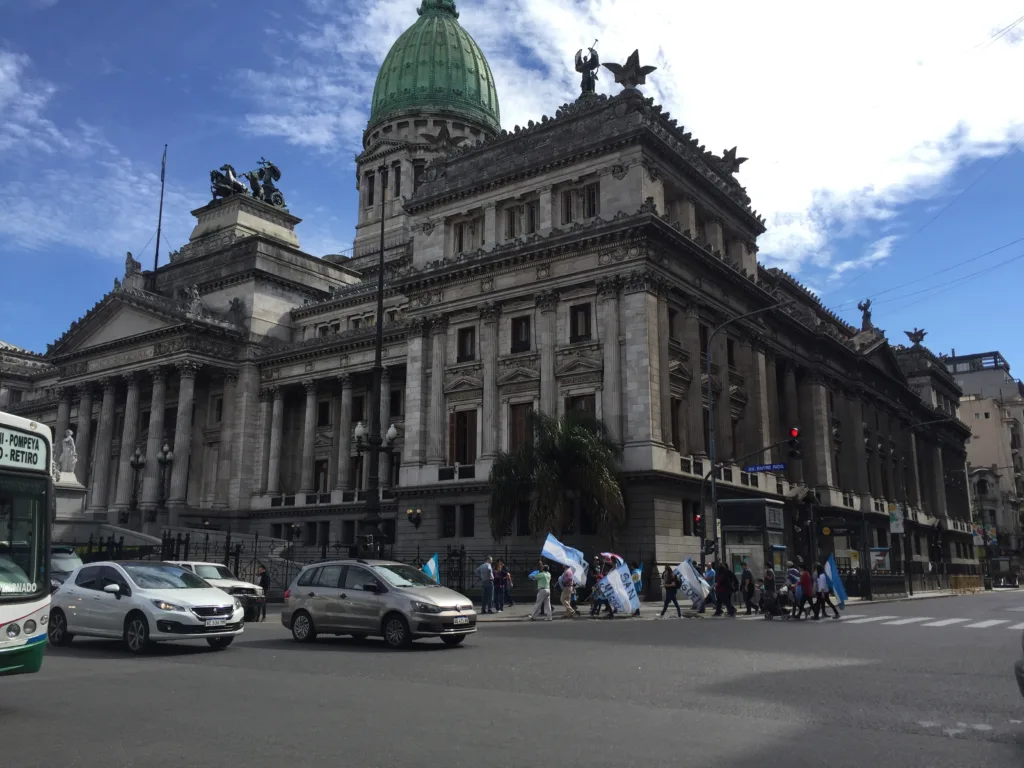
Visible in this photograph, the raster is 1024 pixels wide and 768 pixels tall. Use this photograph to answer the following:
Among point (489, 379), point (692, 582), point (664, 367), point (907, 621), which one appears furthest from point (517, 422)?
point (907, 621)

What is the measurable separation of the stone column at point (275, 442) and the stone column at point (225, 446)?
8.20ft

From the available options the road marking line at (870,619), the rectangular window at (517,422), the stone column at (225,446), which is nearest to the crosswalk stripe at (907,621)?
the road marking line at (870,619)

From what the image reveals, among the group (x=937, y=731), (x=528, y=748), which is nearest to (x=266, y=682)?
(x=528, y=748)

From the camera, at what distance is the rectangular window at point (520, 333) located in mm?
41188

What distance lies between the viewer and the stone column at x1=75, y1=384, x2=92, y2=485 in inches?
2399

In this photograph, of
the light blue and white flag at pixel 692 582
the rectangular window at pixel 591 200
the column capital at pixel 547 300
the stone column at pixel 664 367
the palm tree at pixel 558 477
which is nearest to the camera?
the light blue and white flag at pixel 692 582

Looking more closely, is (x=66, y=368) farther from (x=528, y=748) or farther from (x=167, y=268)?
(x=528, y=748)

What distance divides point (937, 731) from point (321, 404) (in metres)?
51.6

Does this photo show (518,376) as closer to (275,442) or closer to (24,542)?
(275,442)

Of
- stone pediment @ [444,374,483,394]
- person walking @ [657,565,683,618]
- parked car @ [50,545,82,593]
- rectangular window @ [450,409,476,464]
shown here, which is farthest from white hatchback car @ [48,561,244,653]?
stone pediment @ [444,374,483,394]

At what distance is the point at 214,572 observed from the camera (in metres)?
21.5

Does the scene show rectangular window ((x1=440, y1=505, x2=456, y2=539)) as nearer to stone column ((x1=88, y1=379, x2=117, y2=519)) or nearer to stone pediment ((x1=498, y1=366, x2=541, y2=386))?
stone pediment ((x1=498, y1=366, x2=541, y2=386))

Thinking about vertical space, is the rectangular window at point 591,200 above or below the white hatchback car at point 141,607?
above

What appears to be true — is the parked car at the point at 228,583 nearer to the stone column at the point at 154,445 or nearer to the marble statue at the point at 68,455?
the marble statue at the point at 68,455
